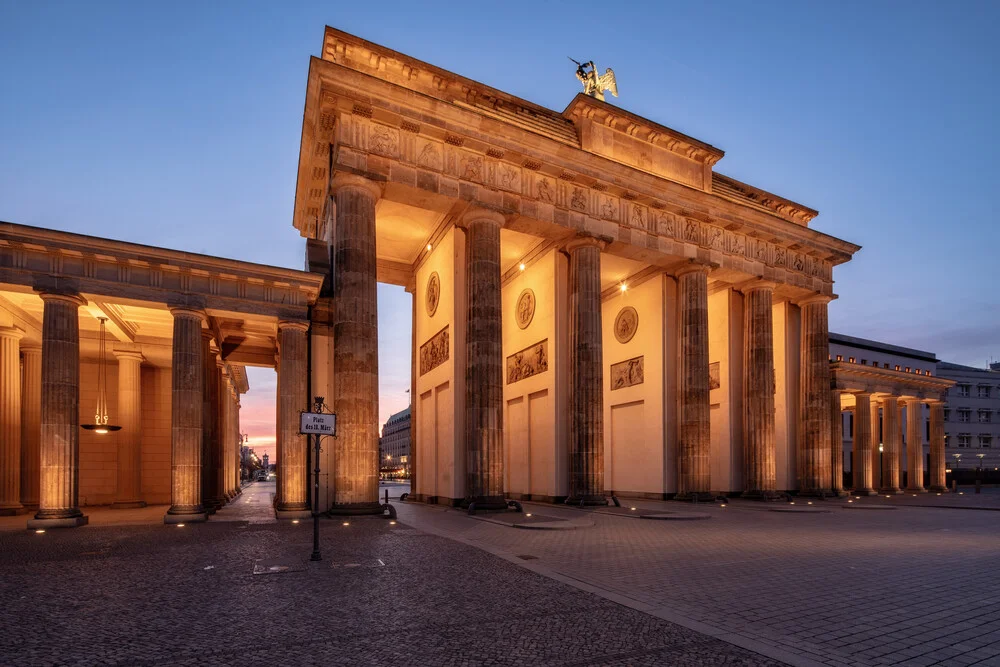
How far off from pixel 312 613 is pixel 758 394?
29747 mm

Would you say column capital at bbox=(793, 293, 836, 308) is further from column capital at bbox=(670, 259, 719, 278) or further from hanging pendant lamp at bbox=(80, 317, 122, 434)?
hanging pendant lamp at bbox=(80, 317, 122, 434)

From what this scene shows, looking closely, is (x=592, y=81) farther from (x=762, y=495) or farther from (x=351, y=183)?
(x=762, y=495)

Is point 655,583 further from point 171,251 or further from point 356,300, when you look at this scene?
point 171,251

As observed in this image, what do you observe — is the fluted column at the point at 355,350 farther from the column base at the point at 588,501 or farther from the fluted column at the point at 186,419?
the column base at the point at 588,501

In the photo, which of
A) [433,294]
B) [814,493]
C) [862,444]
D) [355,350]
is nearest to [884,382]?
[862,444]

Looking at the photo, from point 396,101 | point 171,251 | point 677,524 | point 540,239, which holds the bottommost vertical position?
point 677,524

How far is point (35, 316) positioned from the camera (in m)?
21.2

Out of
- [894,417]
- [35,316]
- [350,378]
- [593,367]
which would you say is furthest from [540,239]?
[894,417]

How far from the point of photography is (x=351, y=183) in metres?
21.9

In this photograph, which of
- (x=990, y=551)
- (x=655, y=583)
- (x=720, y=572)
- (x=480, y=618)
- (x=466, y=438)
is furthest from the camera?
(x=466, y=438)

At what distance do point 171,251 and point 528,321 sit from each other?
58.9 ft

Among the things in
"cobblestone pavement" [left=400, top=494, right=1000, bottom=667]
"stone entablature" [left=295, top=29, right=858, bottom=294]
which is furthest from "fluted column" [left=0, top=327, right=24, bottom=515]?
"cobblestone pavement" [left=400, top=494, right=1000, bottom=667]

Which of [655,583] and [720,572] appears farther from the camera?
[720,572]

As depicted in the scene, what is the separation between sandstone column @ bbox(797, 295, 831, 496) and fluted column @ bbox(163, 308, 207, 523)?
30.9 meters
